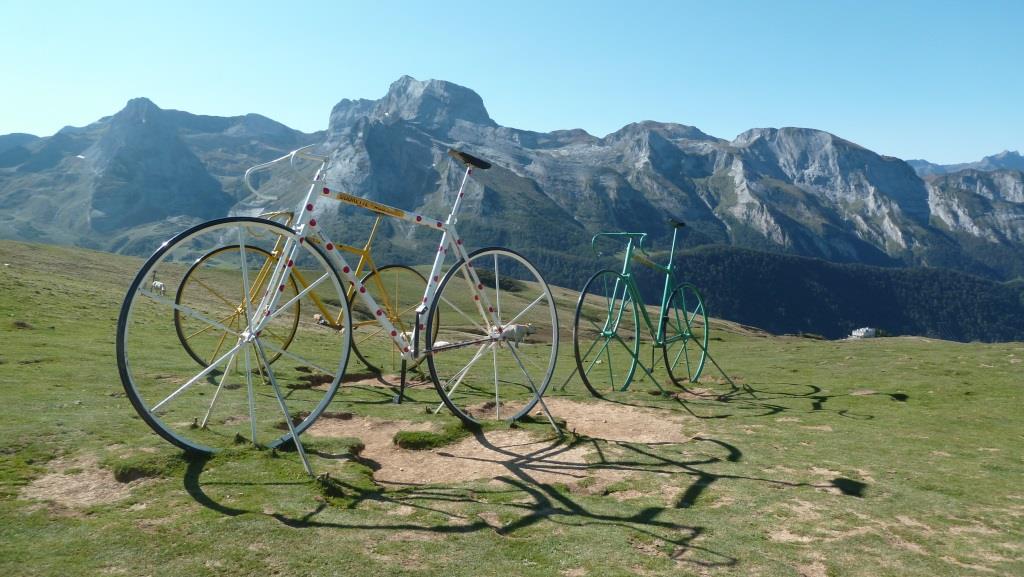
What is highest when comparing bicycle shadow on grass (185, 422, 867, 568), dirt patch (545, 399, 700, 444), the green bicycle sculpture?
the green bicycle sculpture

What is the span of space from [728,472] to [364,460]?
18.0 ft

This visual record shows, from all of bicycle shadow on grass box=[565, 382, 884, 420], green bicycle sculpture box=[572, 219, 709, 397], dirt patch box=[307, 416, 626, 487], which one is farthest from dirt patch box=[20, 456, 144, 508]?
bicycle shadow on grass box=[565, 382, 884, 420]

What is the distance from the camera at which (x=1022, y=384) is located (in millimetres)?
19500

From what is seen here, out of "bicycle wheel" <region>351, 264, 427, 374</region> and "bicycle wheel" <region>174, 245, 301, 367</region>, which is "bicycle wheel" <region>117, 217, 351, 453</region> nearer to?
"bicycle wheel" <region>174, 245, 301, 367</region>

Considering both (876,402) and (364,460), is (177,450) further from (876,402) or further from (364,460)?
(876,402)

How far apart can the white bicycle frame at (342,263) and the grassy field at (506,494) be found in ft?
5.83

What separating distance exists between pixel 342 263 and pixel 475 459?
12.2 feet

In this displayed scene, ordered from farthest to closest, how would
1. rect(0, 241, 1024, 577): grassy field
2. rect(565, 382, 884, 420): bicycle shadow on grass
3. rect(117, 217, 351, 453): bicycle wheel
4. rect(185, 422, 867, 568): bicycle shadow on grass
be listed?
rect(565, 382, 884, 420): bicycle shadow on grass
rect(117, 217, 351, 453): bicycle wheel
rect(185, 422, 867, 568): bicycle shadow on grass
rect(0, 241, 1024, 577): grassy field

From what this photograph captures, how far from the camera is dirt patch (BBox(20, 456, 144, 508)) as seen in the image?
694cm

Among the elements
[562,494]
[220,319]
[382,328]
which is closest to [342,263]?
[382,328]

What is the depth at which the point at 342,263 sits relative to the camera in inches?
407

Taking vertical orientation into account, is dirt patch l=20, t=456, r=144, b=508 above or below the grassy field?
below

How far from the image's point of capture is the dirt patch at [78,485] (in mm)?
6941

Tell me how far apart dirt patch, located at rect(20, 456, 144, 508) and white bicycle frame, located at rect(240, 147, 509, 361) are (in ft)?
7.67
